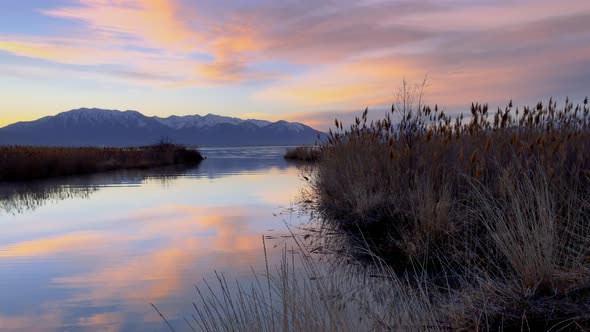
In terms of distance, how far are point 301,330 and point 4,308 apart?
3.06 meters

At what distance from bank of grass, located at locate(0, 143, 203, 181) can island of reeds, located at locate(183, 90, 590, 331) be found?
40.9ft

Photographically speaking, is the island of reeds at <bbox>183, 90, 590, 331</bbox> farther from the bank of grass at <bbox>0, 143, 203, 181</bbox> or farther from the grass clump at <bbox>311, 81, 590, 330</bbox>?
the bank of grass at <bbox>0, 143, 203, 181</bbox>

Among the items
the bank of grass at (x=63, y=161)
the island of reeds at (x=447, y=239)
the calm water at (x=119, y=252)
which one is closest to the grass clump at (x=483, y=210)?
the island of reeds at (x=447, y=239)

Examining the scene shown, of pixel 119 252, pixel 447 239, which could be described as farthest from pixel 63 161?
pixel 447 239

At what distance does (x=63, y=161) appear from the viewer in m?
18.5

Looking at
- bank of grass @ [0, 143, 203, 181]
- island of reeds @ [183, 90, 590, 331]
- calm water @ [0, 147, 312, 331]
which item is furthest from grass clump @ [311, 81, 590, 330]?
bank of grass @ [0, 143, 203, 181]

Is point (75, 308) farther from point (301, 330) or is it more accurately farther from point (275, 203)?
point (275, 203)

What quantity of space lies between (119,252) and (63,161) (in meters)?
14.9

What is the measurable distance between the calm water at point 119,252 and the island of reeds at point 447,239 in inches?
24.9

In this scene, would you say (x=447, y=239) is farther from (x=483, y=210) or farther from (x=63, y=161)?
(x=63, y=161)

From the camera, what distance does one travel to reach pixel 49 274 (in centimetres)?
476

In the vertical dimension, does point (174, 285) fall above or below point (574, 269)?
below

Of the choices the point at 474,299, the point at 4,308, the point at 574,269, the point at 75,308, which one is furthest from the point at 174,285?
the point at 574,269

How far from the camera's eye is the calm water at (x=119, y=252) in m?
3.66
